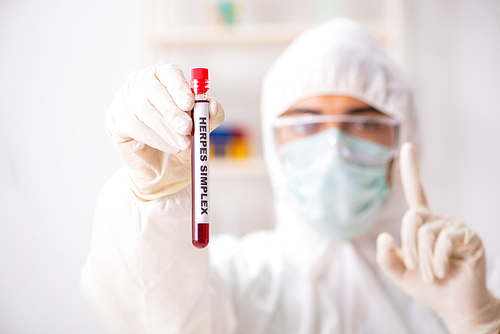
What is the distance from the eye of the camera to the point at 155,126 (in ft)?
1.73

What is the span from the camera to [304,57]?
3.78 feet

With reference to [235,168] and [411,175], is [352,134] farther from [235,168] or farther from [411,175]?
[235,168]

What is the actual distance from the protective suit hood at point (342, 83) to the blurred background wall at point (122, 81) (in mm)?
437

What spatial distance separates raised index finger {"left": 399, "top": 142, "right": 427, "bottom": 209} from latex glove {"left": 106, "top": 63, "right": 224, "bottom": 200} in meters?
0.42

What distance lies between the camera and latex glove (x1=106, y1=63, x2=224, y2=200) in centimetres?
51

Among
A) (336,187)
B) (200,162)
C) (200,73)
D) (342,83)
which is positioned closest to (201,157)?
(200,162)

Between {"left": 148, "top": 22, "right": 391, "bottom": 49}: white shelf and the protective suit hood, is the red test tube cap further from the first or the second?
{"left": 148, "top": 22, "right": 391, "bottom": 49}: white shelf

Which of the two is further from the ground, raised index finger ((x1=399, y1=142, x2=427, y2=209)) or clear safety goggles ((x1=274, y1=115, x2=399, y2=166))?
clear safety goggles ((x1=274, y1=115, x2=399, y2=166))

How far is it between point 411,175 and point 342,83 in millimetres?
408

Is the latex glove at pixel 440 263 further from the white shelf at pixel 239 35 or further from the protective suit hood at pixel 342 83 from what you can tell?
the white shelf at pixel 239 35

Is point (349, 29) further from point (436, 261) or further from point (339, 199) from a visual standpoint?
point (436, 261)

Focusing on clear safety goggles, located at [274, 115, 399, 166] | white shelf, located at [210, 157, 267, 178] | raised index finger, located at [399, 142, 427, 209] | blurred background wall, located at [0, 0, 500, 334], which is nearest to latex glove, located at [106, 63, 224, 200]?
blurred background wall, located at [0, 0, 500, 334]

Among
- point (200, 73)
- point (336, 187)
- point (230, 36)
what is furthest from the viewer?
point (230, 36)

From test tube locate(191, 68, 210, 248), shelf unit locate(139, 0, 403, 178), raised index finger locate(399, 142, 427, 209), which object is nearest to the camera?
test tube locate(191, 68, 210, 248)
